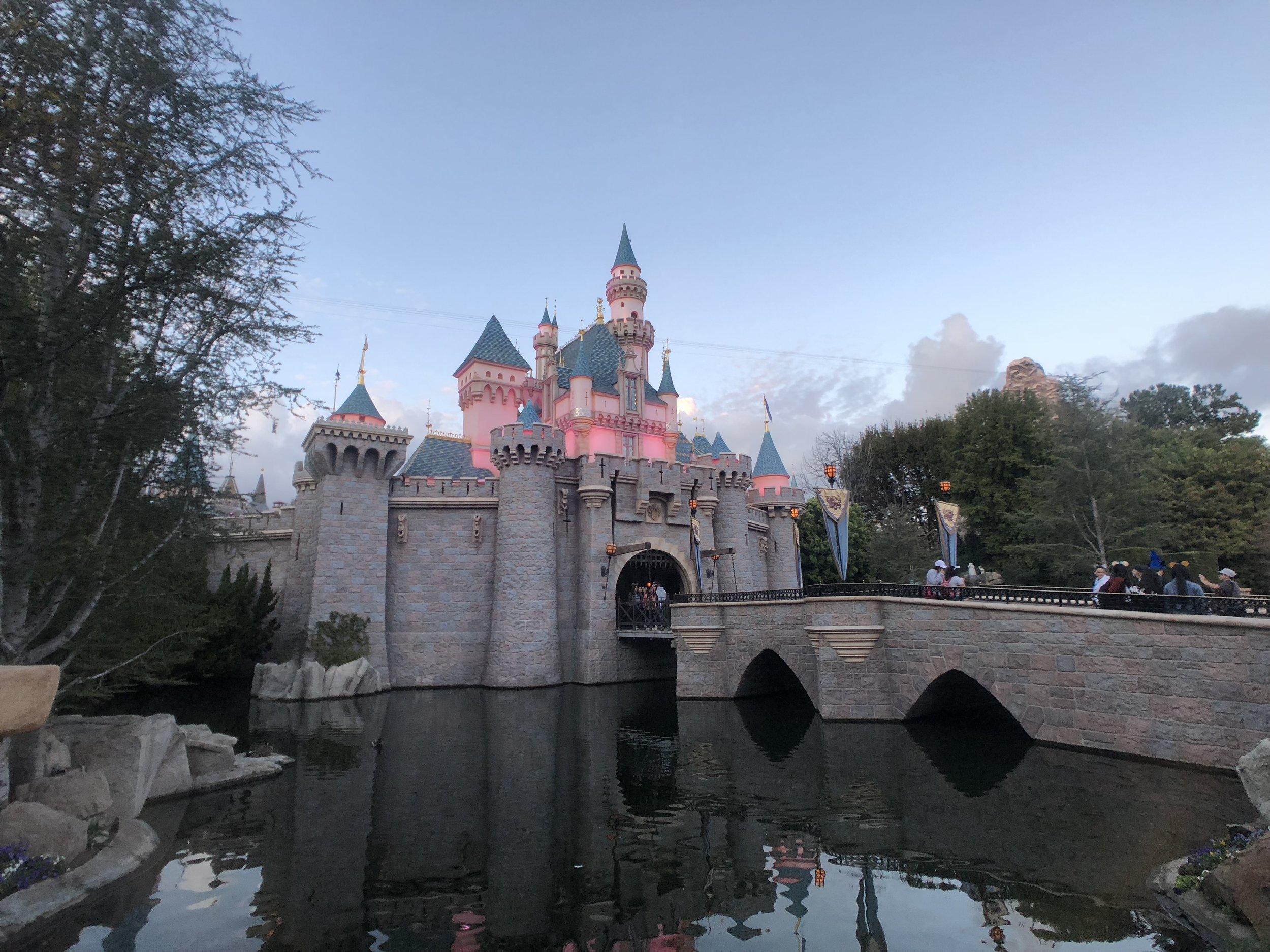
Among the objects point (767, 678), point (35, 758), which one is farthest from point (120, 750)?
point (767, 678)

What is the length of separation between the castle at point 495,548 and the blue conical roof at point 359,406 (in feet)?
0.27

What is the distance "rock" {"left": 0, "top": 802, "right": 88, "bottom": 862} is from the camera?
7520mm

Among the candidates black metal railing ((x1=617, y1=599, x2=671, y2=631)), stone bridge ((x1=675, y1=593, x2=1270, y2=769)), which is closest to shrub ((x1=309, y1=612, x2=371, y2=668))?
black metal railing ((x1=617, y1=599, x2=671, y2=631))

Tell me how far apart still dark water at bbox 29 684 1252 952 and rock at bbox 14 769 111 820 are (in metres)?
1.07

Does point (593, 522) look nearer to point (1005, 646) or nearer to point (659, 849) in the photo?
point (1005, 646)

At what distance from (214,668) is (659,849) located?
21.2 meters

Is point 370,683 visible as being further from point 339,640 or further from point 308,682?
point 308,682

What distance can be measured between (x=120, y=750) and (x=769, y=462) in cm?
2779

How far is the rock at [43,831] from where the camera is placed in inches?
296

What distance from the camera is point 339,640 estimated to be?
2422cm

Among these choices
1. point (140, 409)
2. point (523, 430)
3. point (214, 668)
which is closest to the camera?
point (140, 409)

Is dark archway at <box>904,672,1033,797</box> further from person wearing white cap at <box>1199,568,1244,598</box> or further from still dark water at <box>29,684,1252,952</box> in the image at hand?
person wearing white cap at <box>1199,568,1244,598</box>

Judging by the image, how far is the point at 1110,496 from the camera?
2577cm

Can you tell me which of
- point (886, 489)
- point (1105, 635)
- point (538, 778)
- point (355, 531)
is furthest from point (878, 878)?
point (886, 489)
